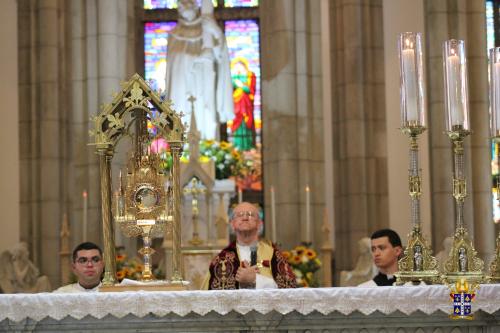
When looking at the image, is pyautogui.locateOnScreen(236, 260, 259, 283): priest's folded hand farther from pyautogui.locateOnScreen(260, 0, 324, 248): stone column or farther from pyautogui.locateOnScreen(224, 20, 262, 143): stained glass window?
pyautogui.locateOnScreen(224, 20, 262, 143): stained glass window

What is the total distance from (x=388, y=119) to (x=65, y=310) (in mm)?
12429

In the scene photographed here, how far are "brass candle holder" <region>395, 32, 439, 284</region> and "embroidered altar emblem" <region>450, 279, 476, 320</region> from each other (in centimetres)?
89

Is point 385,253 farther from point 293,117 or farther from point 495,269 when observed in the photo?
point 293,117

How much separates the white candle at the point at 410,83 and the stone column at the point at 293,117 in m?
7.48

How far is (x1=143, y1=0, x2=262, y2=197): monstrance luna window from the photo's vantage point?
2208 centimetres

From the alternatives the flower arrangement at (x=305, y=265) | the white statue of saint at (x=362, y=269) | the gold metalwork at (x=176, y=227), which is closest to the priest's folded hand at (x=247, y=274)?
the gold metalwork at (x=176, y=227)

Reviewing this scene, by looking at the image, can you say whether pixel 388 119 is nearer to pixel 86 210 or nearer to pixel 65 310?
pixel 86 210

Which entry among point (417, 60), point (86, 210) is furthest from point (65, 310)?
point (86, 210)

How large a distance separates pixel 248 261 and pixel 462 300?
249 cm

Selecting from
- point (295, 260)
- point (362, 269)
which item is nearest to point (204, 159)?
point (295, 260)

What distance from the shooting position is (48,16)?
18.5 meters

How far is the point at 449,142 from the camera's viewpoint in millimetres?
16656

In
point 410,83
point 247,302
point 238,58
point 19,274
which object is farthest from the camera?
point 238,58

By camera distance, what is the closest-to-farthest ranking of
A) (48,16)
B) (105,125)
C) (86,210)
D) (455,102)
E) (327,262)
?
(455,102), (105,125), (327,262), (86,210), (48,16)
